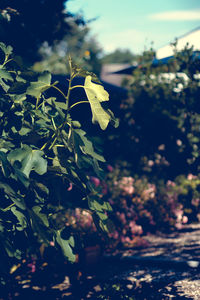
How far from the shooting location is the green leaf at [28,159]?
270 cm

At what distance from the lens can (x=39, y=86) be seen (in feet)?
9.71

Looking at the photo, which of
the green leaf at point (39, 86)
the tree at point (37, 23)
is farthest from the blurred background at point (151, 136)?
the green leaf at point (39, 86)

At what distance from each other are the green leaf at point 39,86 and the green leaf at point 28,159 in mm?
471

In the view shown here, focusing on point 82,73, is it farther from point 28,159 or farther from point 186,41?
point 186,41

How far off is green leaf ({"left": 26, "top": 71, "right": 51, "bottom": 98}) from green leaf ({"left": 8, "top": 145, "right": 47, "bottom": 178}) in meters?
0.47

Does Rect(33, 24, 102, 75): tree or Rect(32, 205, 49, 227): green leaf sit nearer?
Rect(32, 205, 49, 227): green leaf

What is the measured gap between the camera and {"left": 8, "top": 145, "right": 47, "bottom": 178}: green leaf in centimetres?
270

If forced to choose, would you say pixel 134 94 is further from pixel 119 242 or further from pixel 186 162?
pixel 119 242

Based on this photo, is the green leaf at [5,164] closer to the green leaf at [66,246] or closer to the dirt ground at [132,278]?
the green leaf at [66,246]

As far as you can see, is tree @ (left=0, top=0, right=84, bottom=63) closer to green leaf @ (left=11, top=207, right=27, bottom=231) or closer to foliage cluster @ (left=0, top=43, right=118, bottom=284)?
foliage cluster @ (left=0, top=43, right=118, bottom=284)

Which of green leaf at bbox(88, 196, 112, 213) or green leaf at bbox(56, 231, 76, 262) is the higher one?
green leaf at bbox(88, 196, 112, 213)

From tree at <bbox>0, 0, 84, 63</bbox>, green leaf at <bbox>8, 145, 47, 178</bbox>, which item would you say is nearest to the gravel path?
green leaf at <bbox>8, 145, 47, 178</bbox>

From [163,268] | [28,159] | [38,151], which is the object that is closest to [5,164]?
[28,159]

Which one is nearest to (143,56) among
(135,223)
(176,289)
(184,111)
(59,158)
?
(184,111)
